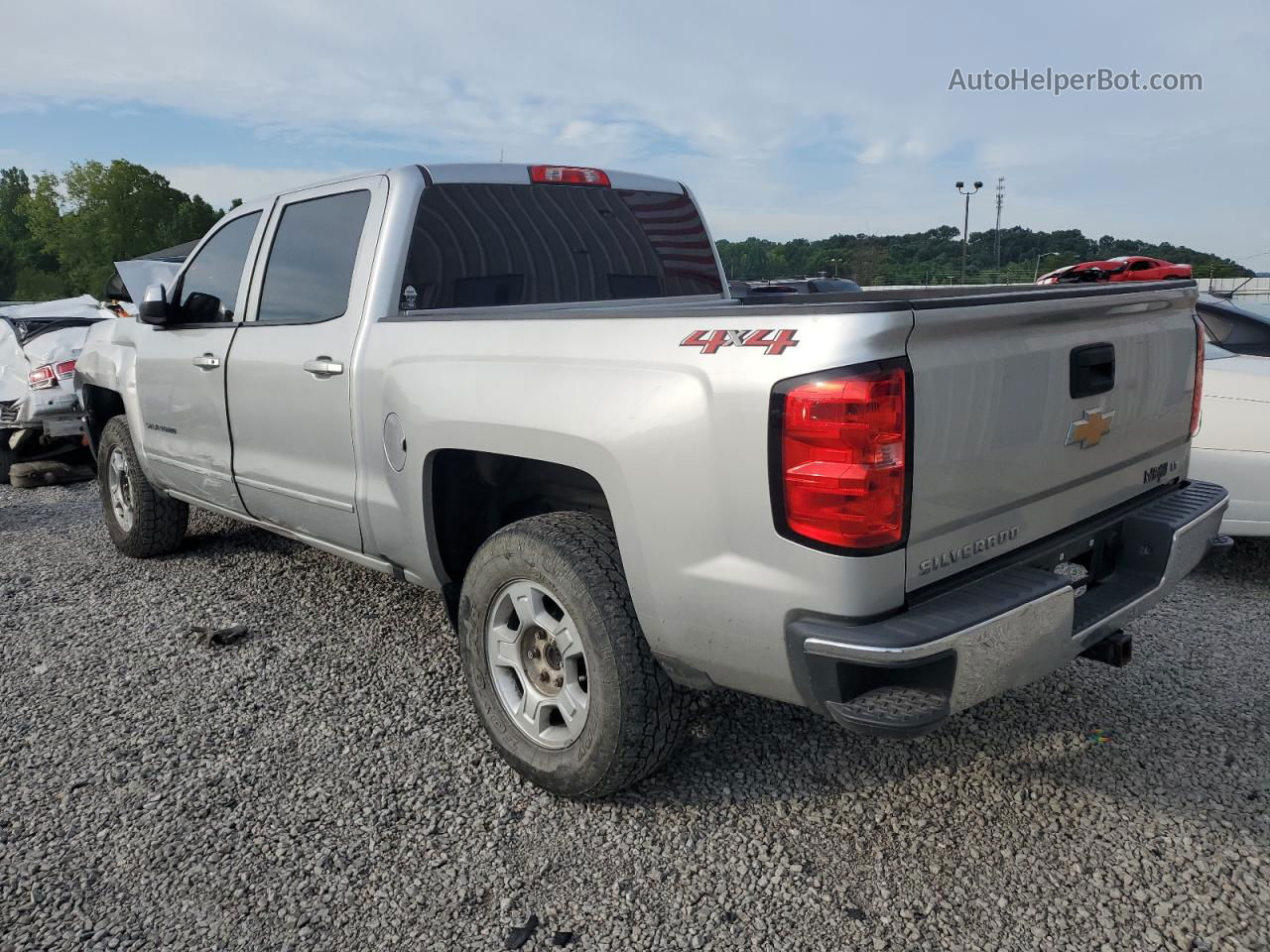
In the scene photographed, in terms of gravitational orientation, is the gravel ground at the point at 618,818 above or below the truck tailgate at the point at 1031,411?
below

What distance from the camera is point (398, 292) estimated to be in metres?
3.52

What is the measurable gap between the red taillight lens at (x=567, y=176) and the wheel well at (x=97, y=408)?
11.2 ft

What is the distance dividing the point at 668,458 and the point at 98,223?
77129 millimetres

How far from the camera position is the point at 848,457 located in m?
2.14

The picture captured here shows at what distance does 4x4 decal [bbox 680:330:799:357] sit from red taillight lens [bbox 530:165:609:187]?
1.93m

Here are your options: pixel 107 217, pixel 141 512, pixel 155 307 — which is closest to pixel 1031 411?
pixel 155 307

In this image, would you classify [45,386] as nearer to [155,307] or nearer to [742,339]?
[155,307]

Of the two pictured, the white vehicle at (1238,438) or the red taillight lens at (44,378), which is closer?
the white vehicle at (1238,438)

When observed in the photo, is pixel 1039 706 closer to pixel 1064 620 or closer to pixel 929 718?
pixel 1064 620

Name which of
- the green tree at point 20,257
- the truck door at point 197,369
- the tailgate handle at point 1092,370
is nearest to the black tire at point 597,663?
the tailgate handle at point 1092,370

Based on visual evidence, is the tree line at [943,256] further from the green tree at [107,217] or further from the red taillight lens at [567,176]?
the green tree at [107,217]

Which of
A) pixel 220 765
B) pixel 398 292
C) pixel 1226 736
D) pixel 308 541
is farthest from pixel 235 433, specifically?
pixel 1226 736

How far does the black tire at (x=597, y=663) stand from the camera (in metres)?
2.65

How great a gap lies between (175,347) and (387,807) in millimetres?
2863
